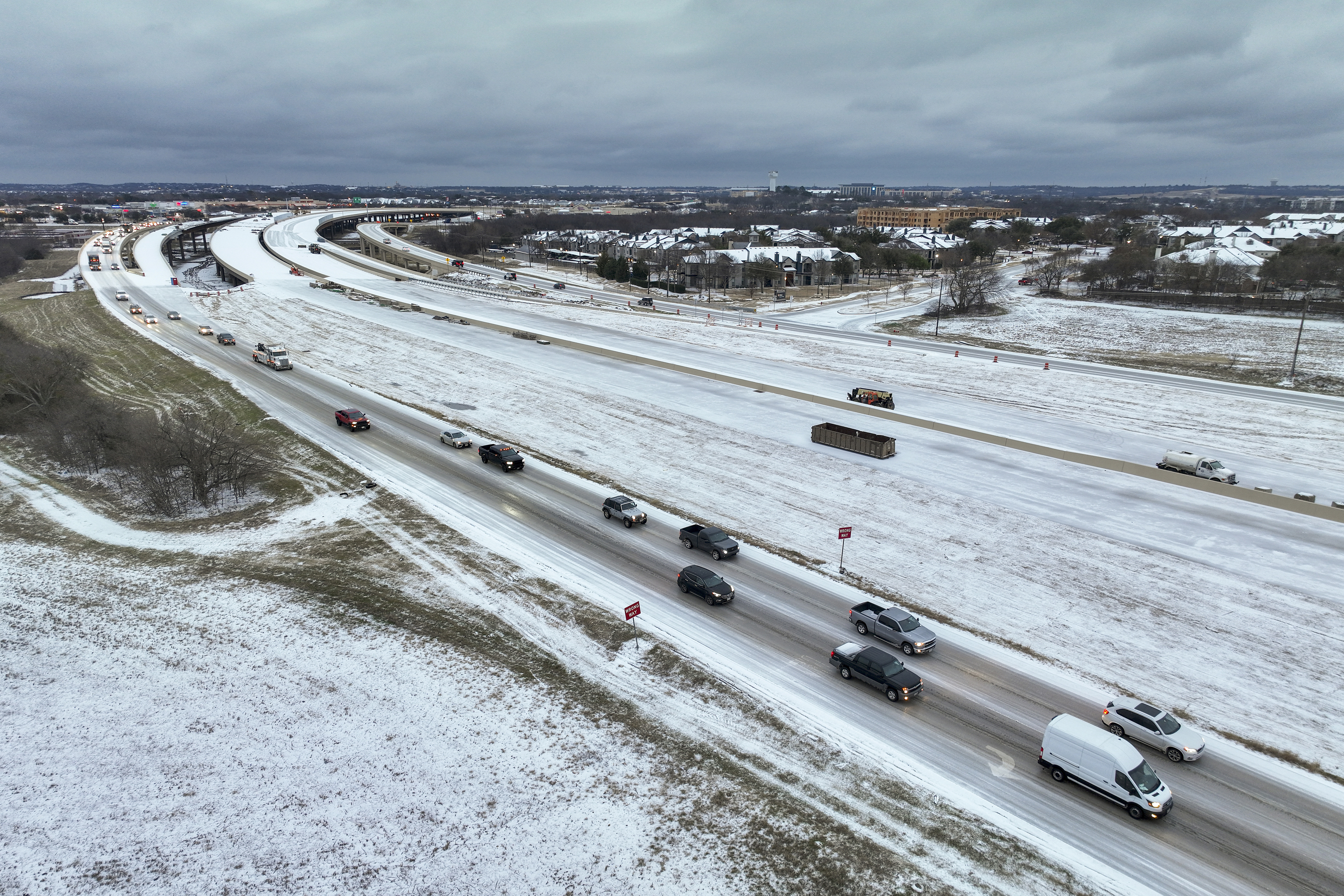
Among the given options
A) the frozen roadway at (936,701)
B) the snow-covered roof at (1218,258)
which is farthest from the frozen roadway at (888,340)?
the frozen roadway at (936,701)

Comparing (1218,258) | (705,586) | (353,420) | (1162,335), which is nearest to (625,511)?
(705,586)

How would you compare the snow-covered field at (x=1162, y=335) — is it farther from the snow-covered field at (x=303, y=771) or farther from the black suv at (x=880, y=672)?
the snow-covered field at (x=303, y=771)

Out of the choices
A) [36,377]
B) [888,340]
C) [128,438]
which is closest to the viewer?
[128,438]

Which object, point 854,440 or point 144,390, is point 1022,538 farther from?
point 144,390

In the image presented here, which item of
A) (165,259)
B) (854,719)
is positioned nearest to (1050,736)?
(854,719)

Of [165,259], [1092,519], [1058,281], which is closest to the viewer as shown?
[1092,519]

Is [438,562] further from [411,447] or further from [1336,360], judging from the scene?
[1336,360]

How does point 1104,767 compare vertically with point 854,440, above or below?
below
